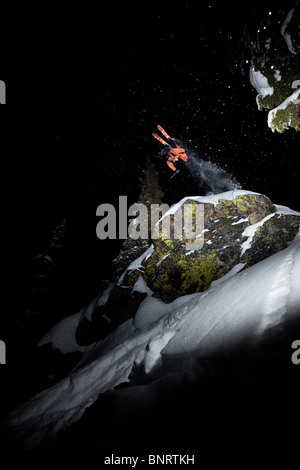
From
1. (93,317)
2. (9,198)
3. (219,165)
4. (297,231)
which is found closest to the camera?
(297,231)

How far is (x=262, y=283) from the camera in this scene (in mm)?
2951

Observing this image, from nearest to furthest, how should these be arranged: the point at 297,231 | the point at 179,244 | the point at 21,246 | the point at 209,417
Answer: the point at 209,417 < the point at 297,231 < the point at 179,244 < the point at 21,246

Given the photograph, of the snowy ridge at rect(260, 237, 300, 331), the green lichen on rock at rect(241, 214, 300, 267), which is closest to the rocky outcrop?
the green lichen on rock at rect(241, 214, 300, 267)

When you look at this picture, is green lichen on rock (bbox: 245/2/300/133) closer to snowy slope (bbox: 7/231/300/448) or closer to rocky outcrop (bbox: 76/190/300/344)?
snowy slope (bbox: 7/231/300/448)

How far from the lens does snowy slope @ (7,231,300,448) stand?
2176 mm

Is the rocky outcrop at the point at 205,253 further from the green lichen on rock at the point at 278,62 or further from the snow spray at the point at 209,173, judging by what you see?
the snow spray at the point at 209,173

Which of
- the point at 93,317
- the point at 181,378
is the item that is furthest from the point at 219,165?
the point at 181,378

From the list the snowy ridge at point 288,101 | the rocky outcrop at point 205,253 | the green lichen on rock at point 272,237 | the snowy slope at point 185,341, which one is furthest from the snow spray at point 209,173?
the snowy slope at point 185,341

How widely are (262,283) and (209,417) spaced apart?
6.24 feet

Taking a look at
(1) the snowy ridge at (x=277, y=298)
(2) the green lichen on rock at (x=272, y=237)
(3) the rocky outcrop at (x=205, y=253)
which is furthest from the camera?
(3) the rocky outcrop at (x=205, y=253)

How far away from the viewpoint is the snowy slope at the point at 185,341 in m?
2.18

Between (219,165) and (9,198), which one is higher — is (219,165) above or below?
above
